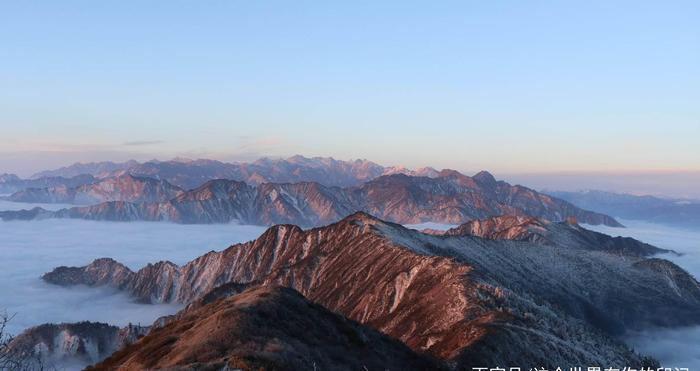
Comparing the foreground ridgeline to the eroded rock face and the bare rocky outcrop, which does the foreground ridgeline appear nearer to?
the eroded rock face

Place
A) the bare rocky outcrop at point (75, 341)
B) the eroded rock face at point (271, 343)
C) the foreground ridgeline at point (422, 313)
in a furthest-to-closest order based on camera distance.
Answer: the bare rocky outcrop at point (75, 341), the foreground ridgeline at point (422, 313), the eroded rock face at point (271, 343)

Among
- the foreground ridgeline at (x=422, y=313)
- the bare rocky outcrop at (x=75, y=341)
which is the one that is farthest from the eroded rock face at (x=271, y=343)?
the bare rocky outcrop at (x=75, y=341)

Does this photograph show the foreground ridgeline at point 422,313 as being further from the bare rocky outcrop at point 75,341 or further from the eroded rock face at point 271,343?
the bare rocky outcrop at point 75,341

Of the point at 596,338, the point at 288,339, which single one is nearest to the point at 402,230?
the point at 596,338

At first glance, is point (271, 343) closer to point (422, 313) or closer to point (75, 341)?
point (422, 313)

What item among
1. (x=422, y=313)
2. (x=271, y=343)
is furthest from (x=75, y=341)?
(x=271, y=343)

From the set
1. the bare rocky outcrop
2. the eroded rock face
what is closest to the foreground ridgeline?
the eroded rock face

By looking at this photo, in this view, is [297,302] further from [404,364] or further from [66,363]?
[66,363]

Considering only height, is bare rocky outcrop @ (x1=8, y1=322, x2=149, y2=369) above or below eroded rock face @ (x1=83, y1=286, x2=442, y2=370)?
below
